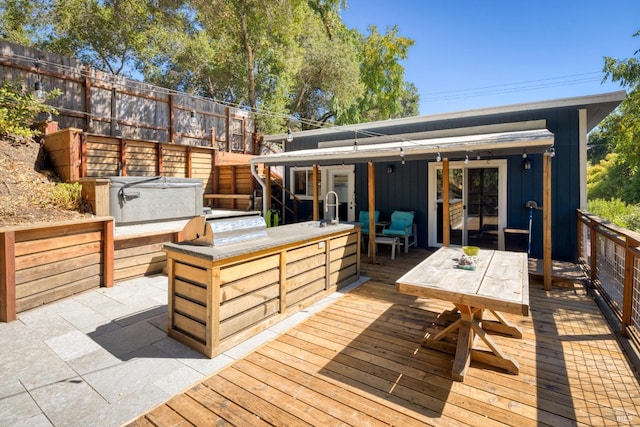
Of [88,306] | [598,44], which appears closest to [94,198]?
[88,306]

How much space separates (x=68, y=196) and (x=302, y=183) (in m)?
5.39

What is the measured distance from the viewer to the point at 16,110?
21.3 feet

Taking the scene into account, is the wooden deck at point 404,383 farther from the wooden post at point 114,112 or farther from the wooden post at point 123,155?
the wooden post at point 114,112

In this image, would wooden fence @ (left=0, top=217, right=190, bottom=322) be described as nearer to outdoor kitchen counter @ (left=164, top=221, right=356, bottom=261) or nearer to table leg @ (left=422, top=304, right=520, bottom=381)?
outdoor kitchen counter @ (left=164, top=221, right=356, bottom=261)

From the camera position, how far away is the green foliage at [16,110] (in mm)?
6121

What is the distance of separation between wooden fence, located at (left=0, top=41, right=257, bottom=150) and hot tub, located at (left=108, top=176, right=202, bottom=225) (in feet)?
5.83

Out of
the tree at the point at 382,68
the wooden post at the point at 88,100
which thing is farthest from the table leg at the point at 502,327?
the tree at the point at 382,68

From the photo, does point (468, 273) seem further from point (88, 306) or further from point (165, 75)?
point (165, 75)

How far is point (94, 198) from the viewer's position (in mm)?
5539

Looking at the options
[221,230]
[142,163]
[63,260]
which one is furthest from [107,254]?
[142,163]

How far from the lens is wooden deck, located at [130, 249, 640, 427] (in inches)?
77.1

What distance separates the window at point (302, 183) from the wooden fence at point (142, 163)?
4.26ft

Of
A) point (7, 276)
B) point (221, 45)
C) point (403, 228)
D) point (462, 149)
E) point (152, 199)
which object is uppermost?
point (221, 45)

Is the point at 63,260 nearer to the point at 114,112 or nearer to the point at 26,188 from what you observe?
the point at 26,188
